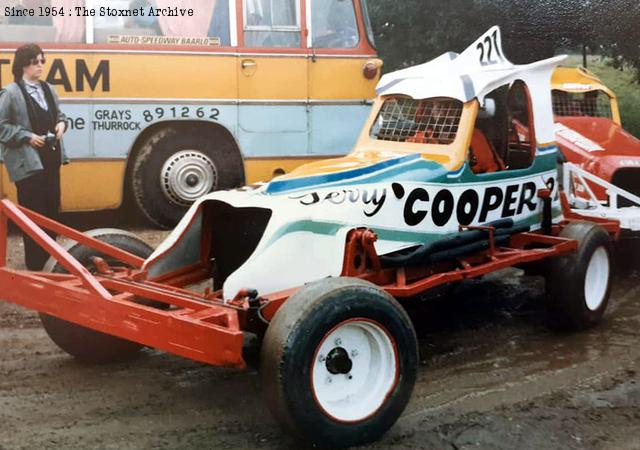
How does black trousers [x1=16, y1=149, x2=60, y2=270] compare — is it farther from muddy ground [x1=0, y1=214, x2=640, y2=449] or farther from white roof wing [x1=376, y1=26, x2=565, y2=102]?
white roof wing [x1=376, y1=26, x2=565, y2=102]

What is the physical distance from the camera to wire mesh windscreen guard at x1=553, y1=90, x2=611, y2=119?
31.2 feet

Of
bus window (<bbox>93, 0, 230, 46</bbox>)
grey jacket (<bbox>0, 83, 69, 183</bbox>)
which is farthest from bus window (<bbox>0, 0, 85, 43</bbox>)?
Result: grey jacket (<bbox>0, 83, 69, 183</bbox>)

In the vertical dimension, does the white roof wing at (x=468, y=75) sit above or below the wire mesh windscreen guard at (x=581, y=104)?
above

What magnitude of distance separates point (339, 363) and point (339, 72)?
571 centimetres

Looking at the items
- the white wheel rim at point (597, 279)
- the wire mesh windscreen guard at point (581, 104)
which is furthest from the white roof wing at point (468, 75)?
the wire mesh windscreen guard at point (581, 104)

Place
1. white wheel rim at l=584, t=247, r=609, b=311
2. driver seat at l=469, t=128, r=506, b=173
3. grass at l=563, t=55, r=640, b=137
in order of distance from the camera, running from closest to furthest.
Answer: driver seat at l=469, t=128, r=506, b=173, white wheel rim at l=584, t=247, r=609, b=311, grass at l=563, t=55, r=640, b=137

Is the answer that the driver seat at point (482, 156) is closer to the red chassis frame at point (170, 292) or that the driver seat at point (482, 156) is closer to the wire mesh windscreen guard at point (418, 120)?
the wire mesh windscreen guard at point (418, 120)

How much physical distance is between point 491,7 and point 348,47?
278 centimetres

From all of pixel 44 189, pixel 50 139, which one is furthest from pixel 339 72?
pixel 44 189

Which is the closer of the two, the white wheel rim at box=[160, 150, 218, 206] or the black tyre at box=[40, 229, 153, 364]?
the black tyre at box=[40, 229, 153, 364]

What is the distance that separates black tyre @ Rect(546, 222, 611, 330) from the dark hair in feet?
14.5

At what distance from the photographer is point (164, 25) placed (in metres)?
9.33

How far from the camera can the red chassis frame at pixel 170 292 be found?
4.40m

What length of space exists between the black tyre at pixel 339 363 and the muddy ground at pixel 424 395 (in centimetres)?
23
